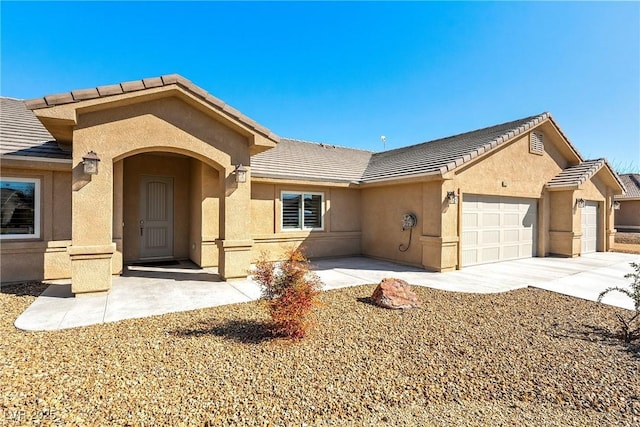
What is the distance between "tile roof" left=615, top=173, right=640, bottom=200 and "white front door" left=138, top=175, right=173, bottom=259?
3096cm

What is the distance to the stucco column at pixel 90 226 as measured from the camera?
6.24 meters

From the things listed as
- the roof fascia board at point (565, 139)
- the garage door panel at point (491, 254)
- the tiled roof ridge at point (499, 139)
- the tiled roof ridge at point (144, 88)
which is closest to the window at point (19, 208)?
the tiled roof ridge at point (144, 88)

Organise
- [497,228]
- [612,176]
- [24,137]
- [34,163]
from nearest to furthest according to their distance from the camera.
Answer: [34,163] → [24,137] → [497,228] → [612,176]

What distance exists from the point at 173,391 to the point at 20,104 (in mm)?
13379

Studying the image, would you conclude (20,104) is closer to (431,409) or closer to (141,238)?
(141,238)

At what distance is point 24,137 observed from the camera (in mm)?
8336

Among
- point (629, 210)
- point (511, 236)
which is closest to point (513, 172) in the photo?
point (511, 236)

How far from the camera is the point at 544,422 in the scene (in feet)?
9.33

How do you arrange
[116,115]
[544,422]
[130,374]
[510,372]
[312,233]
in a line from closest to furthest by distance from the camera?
[544,422] < [130,374] < [510,372] < [116,115] < [312,233]

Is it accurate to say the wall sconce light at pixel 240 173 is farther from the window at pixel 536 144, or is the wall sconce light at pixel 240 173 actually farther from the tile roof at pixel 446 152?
the window at pixel 536 144

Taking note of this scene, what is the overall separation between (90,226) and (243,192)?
3419 millimetres

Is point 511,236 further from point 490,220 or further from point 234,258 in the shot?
point 234,258

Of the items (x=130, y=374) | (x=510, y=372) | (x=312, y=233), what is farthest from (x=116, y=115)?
(x=510, y=372)

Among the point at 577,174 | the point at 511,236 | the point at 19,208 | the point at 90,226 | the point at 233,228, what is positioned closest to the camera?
the point at 90,226
